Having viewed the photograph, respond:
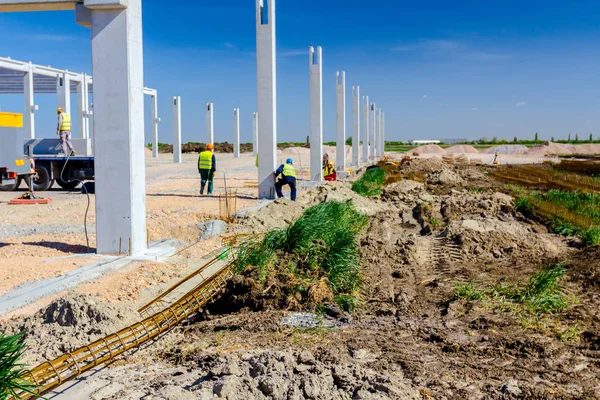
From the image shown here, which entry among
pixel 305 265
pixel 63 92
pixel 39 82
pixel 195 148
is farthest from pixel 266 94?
pixel 195 148

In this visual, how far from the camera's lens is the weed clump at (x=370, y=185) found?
66.9ft

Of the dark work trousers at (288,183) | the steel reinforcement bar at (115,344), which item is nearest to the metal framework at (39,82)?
the dark work trousers at (288,183)

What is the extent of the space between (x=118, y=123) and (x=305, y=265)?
337 cm

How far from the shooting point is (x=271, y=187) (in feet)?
56.7

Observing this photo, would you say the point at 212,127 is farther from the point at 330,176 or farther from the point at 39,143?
the point at 39,143

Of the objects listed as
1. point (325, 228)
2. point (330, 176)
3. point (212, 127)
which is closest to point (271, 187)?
point (325, 228)

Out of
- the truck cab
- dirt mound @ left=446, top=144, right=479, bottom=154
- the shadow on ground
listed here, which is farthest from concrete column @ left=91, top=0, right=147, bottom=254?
dirt mound @ left=446, top=144, right=479, bottom=154

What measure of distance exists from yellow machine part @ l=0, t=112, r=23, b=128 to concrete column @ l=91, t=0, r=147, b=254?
36.8 feet

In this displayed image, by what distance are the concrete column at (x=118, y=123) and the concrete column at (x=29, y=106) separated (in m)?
21.4

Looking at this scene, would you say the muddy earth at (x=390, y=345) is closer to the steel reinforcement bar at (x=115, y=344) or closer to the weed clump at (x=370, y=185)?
the steel reinforcement bar at (x=115, y=344)

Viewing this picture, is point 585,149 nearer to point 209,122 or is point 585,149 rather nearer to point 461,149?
point 461,149

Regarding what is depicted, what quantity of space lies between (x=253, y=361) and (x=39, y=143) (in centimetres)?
1942

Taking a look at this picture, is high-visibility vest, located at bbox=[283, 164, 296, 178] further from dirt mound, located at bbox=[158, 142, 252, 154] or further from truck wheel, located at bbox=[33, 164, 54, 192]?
dirt mound, located at bbox=[158, 142, 252, 154]

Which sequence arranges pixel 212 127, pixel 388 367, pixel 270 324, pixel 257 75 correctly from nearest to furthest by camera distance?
pixel 388 367
pixel 270 324
pixel 257 75
pixel 212 127
